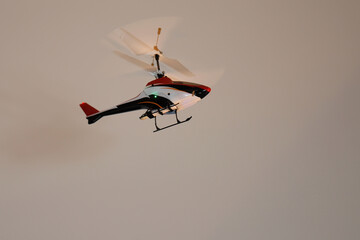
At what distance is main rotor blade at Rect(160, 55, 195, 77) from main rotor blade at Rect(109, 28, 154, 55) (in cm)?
17

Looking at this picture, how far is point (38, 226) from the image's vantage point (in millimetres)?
5168

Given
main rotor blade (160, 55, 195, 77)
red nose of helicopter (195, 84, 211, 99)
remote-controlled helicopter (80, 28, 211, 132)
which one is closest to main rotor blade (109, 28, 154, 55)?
remote-controlled helicopter (80, 28, 211, 132)

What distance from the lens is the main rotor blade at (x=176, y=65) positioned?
3.21 m

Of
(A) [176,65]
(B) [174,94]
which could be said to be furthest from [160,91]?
(A) [176,65]

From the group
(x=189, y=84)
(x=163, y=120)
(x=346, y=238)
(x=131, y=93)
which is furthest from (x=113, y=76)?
(x=346, y=238)

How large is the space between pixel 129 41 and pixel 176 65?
0.50m

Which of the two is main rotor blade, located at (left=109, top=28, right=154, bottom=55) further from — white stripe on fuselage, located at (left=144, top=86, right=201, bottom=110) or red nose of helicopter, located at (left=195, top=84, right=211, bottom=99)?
red nose of helicopter, located at (left=195, top=84, right=211, bottom=99)

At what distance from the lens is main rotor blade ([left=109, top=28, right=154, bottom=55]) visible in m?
2.90

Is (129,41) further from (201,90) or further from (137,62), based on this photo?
(201,90)

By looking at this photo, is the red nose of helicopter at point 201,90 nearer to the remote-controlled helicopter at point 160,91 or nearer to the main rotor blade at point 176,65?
the remote-controlled helicopter at point 160,91

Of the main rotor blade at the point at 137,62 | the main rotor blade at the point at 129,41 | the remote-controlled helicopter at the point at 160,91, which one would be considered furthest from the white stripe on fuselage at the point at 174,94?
the main rotor blade at the point at 129,41

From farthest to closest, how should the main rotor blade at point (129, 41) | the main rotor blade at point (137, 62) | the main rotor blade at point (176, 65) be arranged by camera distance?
the main rotor blade at point (176, 65), the main rotor blade at point (137, 62), the main rotor blade at point (129, 41)

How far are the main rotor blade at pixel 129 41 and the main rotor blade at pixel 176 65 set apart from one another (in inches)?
6.5

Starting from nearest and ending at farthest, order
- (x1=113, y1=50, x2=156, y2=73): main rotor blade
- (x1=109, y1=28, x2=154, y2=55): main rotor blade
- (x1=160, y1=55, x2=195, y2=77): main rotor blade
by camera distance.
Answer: (x1=109, y1=28, x2=154, y2=55): main rotor blade < (x1=113, y1=50, x2=156, y2=73): main rotor blade < (x1=160, y1=55, x2=195, y2=77): main rotor blade
